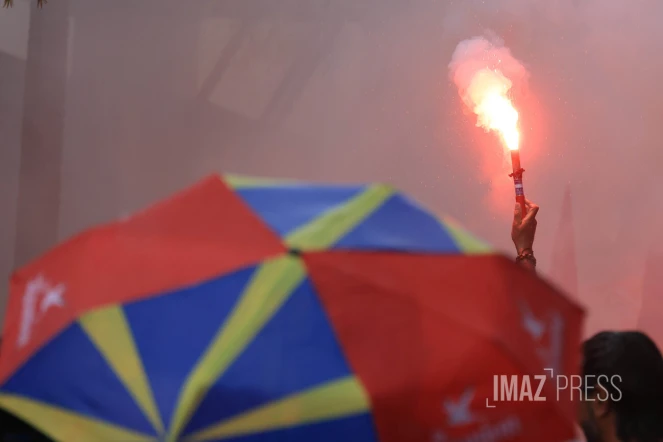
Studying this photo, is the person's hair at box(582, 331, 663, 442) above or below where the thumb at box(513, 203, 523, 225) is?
below

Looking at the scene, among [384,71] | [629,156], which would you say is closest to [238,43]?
[384,71]

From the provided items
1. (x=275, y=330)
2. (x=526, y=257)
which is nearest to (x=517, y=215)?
(x=526, y=257)

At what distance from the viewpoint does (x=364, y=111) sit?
3.85 m

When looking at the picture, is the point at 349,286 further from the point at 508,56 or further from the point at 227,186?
the point at 508,56

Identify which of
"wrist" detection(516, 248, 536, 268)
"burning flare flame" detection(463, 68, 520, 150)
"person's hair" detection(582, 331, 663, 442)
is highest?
"burning flare flame" detection(463, 68, 520, 150)

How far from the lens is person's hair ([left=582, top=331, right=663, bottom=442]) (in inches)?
70.0

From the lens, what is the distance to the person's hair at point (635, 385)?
1778 millimetres

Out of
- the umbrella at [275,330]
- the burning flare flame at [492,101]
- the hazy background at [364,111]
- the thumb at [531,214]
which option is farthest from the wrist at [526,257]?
the umbrella at [275,330]

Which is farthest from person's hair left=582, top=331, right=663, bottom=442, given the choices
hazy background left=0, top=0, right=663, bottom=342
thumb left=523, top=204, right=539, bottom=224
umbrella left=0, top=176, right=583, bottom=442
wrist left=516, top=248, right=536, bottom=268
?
hazy background left=0, top=0, right=663, bottom=342

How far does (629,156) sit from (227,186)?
105 inches

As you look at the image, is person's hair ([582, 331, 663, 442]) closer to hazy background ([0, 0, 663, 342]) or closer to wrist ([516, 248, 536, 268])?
wrist ([516, 248, 536, 268])

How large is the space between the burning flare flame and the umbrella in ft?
7.54

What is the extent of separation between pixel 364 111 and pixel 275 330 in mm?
2803

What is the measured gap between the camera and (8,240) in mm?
4172
